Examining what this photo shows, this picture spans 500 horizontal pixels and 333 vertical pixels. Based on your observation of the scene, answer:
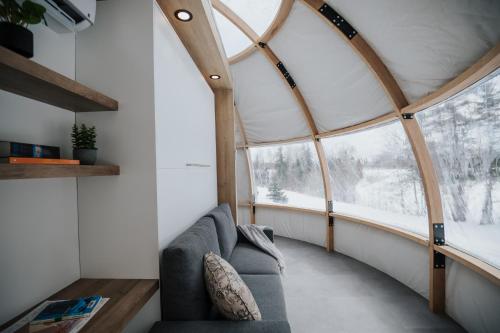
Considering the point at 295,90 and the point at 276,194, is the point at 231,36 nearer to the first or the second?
the point at 295,90

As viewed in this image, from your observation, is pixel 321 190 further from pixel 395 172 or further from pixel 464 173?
pixel 464 173

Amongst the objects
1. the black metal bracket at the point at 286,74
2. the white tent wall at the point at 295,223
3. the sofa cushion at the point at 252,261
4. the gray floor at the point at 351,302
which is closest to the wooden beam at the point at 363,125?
the black metal bracket at the point at 286,74

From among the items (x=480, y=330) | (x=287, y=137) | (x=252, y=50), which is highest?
(x=252, y=50)

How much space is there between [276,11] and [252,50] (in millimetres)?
897

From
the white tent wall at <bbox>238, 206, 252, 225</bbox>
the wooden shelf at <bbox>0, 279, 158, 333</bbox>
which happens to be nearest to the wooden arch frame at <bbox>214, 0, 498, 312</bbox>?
the wooden shelf at <bbox>0, 279, 158, 333</bbox>

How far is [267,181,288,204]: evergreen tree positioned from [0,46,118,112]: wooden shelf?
4.21 meters

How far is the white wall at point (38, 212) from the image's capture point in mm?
960

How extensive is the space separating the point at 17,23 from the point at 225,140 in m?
2.47

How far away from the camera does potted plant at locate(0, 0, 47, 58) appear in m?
0.81

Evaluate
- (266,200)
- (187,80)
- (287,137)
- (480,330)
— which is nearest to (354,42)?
(187,80)

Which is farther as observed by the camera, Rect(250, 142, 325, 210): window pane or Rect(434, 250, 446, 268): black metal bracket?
Rect(250, 142, 325, 210): window pane

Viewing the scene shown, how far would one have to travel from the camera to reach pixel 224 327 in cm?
116

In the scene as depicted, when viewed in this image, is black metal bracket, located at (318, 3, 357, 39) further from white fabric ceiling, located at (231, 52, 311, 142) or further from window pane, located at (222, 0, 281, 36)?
white fabric ceiling, located at (231, 52, 311, 142)

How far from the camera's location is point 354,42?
2473 mm
